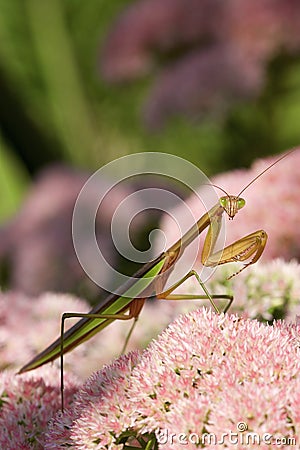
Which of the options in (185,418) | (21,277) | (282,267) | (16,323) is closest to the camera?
(185,418)

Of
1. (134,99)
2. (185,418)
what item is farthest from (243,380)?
(134,99)

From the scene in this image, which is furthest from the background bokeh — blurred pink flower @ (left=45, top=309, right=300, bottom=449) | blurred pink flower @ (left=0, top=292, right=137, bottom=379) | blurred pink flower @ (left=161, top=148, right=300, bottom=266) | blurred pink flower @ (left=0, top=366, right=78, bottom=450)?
blurred pink flower @ (left=45, top=309, right=300, bottom=449)

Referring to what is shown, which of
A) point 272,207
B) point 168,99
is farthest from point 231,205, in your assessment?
point 168,99

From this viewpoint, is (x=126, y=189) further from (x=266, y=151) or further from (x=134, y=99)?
(x=134, y=99)

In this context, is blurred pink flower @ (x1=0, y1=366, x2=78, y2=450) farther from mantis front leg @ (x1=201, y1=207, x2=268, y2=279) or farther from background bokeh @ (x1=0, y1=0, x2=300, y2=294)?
background bokeh @ (x1=0, y1=0, x2=300, y2=294)

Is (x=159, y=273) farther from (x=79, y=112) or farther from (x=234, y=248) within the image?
(x=79, y=112)

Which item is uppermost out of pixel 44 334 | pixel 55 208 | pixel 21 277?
pixel 55 208

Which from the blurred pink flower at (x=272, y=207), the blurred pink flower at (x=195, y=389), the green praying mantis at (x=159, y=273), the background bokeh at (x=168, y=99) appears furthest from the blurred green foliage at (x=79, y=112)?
the blurred pink flower at (x=195, y=389)
